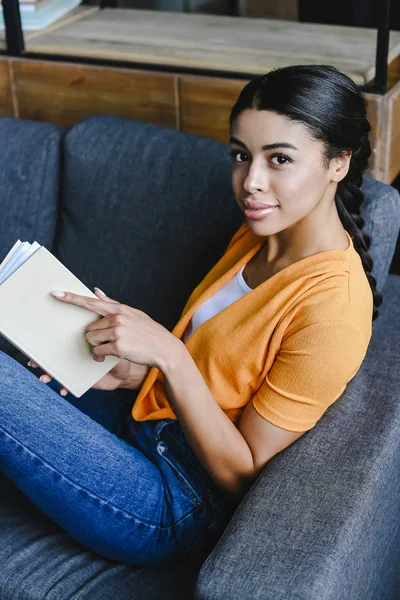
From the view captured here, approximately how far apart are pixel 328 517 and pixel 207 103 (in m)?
1.14

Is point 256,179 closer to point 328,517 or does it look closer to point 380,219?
point 380,219

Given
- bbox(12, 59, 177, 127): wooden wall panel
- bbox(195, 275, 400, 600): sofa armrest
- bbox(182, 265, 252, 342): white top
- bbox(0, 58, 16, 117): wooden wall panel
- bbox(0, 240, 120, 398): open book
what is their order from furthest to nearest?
bbox(0, 58, 16, 117): wooden wall panel, bbox(12, 59, 177, 127): wooden wall panel, bbox(182, 265, 252, 342): white top, bbox(0, 240, 120, 398): open book, bbox(195, 275, 400, 600): sofa armrest

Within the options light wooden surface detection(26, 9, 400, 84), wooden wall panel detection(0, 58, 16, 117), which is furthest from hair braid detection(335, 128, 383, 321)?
wooden wall panel detection(0, 58, 16, 117)

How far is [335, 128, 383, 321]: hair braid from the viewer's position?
1419mm

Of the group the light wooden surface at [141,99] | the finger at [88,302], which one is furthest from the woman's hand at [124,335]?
the light wooden surface at [141,99]

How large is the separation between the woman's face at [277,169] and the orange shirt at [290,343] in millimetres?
90

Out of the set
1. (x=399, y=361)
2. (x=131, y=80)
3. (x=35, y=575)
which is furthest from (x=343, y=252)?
(x=131, y=80)

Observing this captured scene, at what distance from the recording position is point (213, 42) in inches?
82.9

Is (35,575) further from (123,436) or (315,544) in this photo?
(315,544)

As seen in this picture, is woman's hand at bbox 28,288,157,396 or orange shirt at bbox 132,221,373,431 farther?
woman's hand at bbox 28,288,157,396

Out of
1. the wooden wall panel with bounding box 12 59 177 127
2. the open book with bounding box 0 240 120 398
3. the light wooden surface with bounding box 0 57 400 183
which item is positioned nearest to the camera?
the open book with bounding box 0 240 120 398

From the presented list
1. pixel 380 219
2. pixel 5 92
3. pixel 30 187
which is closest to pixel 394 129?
pixel 380 219

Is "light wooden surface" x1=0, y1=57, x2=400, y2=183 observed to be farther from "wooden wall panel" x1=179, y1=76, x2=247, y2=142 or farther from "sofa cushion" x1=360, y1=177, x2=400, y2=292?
"sofa cushion" x1=360, y1=177, x2=400, y2=292

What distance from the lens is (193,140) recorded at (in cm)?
181
